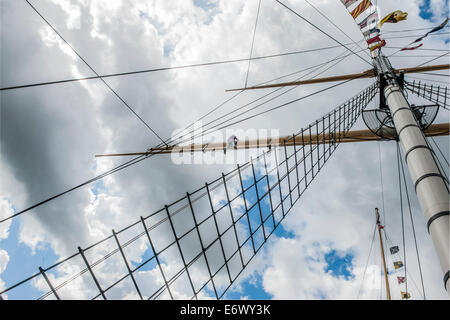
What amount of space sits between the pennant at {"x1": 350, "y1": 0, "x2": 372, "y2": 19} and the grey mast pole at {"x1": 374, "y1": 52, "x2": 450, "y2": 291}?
516cm

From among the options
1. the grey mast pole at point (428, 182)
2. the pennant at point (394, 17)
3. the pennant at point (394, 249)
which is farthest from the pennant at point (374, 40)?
the pennant at point (394, 249)

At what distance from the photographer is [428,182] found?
2873 millimetres

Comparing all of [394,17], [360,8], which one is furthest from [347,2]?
[394,17]

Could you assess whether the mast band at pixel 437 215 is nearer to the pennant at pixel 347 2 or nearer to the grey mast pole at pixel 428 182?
the grey mast pole at pixel 428 182

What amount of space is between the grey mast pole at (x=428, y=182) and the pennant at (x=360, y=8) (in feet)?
16.9

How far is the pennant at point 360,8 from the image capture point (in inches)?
299

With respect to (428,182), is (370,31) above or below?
above

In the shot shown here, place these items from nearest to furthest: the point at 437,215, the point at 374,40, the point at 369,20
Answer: the point at 437,215 → the point at 374,40 → the point at 369,20

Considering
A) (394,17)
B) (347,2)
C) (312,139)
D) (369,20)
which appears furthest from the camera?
(312,139)

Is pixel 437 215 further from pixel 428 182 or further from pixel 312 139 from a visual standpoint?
pixel 312 139

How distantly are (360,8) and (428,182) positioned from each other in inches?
282

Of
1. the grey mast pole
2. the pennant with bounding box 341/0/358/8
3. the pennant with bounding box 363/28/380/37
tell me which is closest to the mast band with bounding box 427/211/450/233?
the grey mast pole
